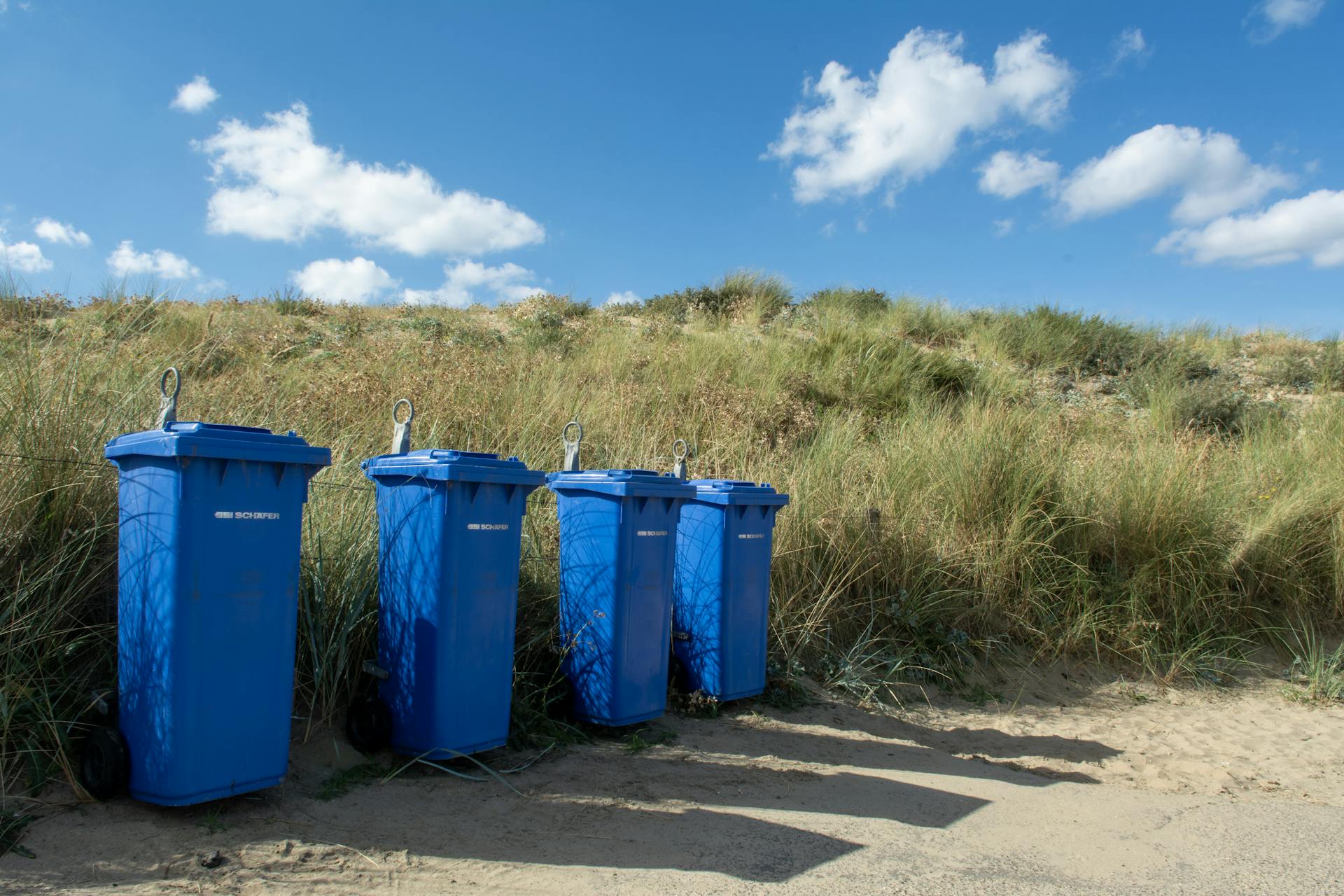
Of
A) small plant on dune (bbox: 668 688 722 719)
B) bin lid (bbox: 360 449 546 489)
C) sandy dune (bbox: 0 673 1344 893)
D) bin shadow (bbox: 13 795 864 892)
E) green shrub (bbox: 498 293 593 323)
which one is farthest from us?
green shrub (bbox: 498 293 593 323)

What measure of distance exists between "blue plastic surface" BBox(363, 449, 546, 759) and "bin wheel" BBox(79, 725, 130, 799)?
106 centimetres

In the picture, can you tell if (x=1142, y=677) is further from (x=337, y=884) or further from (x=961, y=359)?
(x=961, y=359)

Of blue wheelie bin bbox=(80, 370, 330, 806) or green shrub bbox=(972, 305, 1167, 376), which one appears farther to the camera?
green shrub bbox=(972, 305, 1167, 376)

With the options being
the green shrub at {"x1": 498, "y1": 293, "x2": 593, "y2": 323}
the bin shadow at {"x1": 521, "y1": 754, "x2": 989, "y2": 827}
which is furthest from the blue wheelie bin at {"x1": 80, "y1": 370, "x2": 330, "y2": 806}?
the green shrub at {"x1": 498, "y1": 293, "x2": 593, "y2": 323}

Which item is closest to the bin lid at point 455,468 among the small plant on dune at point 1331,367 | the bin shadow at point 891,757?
the bin shadow at point 891,757

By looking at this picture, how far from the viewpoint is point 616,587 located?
15.1 feet

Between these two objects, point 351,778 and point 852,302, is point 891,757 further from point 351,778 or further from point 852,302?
point 852,302

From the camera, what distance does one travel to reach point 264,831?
322 centimetres

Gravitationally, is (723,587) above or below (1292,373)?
below

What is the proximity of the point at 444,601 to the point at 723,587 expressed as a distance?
1955 millimetres

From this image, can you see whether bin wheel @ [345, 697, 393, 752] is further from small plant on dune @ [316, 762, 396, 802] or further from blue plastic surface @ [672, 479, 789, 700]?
blue plastic surface @ [672, 479, 789, 700]

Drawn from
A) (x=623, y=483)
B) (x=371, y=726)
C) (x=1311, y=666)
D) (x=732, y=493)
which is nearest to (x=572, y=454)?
(x=623, y=483)

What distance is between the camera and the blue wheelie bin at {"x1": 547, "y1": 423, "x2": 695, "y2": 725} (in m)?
4.61

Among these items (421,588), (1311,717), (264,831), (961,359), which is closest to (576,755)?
(421,588)
